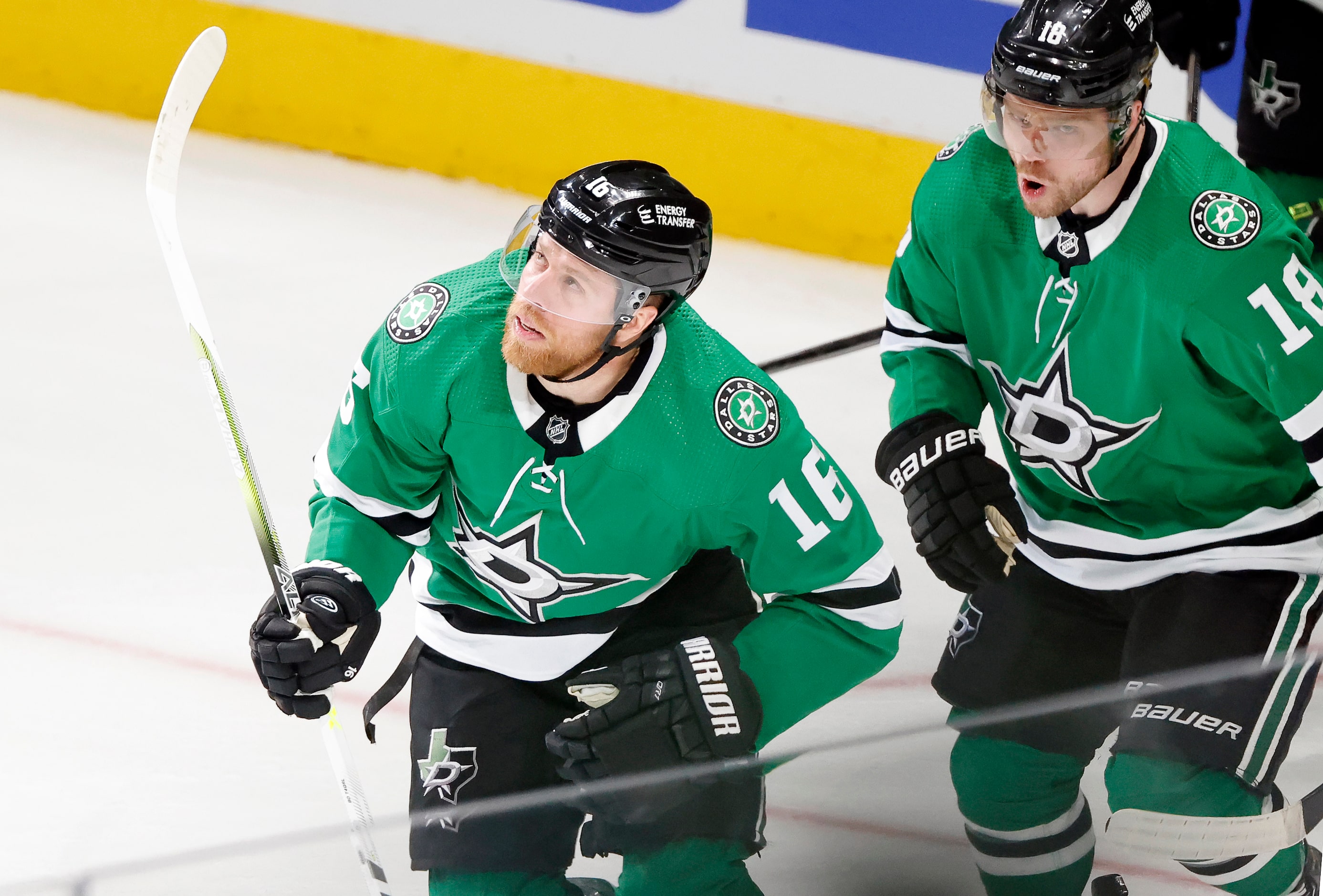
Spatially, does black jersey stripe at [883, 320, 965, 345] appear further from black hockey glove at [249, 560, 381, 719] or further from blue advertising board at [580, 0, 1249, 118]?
blue advertising board at [580, 0, 1249, 118]

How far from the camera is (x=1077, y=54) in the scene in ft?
6.33

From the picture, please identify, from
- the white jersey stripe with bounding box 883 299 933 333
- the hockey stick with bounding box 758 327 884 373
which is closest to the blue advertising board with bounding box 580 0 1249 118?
the hockey stick with bounding box 758 327 884 373

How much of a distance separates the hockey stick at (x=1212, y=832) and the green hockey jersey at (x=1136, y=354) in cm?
41

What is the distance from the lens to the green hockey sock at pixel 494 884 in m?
1.56

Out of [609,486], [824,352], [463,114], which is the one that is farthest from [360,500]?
[463,114]

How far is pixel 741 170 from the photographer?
171 inches

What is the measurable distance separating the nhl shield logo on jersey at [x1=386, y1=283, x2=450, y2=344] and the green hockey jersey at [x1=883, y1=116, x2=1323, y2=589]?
664 millimetres

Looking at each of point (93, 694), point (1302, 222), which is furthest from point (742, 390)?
point (93, 694)

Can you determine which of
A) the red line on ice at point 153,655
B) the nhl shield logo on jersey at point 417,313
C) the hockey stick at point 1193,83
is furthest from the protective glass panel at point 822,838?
the hockey stick at point 1193,83

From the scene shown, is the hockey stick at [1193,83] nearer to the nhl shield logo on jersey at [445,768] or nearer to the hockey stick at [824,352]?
the hockey stick at [824,352]

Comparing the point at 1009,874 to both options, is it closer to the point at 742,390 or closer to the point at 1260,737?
the point at 1260,737

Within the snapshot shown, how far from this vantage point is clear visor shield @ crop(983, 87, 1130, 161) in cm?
197

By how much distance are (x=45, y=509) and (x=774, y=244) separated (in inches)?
80.8

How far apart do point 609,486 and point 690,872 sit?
0.50 metres
